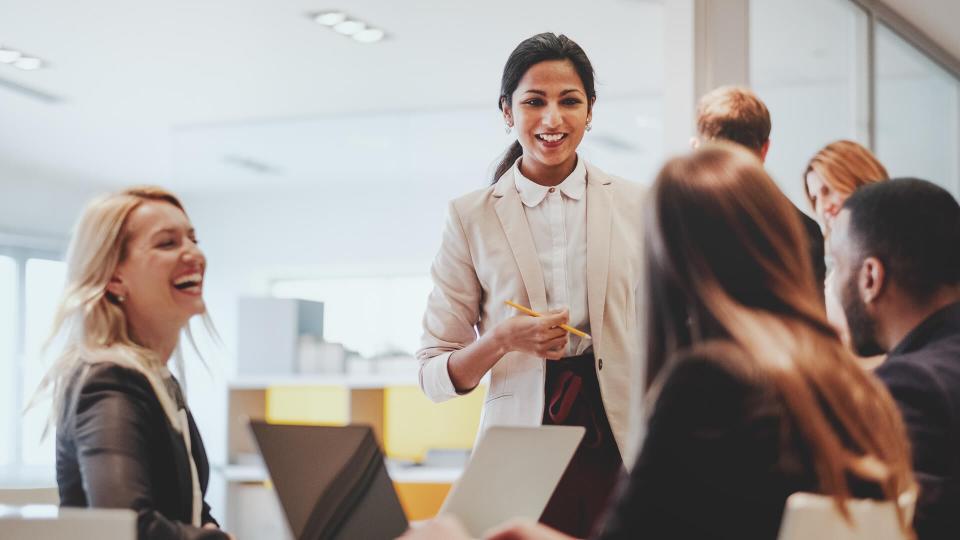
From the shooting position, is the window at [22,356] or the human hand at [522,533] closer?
the human hand at [522,533]

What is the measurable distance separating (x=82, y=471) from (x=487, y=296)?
1.03m

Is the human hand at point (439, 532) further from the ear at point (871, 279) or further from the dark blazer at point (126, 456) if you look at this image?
Result: the ear at point (871, 279)

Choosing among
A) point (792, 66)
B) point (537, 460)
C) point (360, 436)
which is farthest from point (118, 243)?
point (792, 66)

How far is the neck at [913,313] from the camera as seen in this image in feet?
6.19

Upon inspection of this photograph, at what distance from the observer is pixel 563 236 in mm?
2516

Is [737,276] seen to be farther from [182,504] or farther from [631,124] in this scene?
[631,124]

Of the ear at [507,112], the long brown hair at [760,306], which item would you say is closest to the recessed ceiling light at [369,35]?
the ear at [507,112]

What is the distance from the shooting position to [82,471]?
1.75 m

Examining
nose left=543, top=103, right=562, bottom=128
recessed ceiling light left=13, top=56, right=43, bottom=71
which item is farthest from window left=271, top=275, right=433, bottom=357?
nose left=543, top=103, right=562, bottom=128

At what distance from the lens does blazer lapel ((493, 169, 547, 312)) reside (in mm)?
2449

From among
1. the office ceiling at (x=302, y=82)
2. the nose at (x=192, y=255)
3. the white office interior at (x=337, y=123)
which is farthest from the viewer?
the office ceiling at (x=302, y=82)

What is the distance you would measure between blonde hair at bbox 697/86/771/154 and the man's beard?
2.36 feet

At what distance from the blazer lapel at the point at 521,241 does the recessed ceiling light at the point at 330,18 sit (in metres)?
3.31

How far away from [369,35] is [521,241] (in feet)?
12.1
